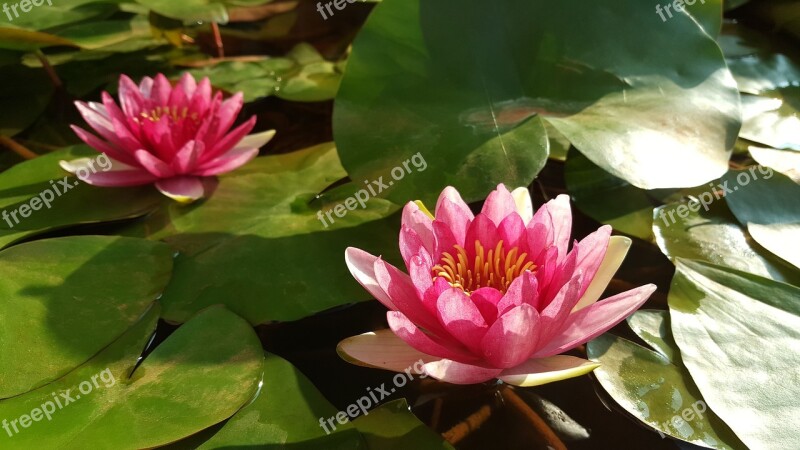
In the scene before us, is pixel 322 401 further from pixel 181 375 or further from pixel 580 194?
pixel 580 194

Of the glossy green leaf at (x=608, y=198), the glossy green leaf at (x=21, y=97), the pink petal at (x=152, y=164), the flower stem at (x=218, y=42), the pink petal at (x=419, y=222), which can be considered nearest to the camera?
the pink petal at (x=419, y=222)

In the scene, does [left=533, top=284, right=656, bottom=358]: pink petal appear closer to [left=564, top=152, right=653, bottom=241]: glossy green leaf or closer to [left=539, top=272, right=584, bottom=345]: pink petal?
[left=539, top=272, right=584, bottom=345]: pink petal

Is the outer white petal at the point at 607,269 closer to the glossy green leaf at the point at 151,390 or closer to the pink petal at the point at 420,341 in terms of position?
the pink petal at the point at 420,341

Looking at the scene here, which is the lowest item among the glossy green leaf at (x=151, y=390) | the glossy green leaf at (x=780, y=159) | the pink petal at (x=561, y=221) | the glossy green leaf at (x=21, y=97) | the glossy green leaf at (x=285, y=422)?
the glossy green leaf at (x=285, y=422)

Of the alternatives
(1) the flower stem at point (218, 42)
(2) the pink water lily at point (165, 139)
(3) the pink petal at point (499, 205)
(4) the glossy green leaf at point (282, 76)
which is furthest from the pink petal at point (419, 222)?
(1) the flower stem at point (218, 42)

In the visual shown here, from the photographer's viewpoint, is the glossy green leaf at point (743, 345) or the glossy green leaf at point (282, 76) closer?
A: the glossy green leaf at point (743, 345)

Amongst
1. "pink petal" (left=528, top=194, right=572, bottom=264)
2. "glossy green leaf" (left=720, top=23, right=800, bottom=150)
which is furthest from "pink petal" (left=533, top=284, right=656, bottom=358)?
"glossy green leaf" (left=720, top=23, right=800, bottom=150)

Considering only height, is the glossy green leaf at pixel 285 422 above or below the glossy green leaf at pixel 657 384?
above

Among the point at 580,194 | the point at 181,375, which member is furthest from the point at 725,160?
the point at 181,375
